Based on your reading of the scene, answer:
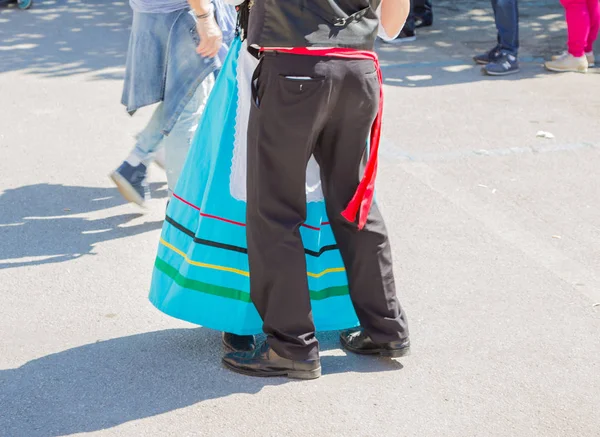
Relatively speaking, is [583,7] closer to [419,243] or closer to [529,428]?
[419,243]

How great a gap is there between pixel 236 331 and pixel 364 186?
2.41 feet

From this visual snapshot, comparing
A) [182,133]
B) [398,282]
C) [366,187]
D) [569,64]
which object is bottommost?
[569,64]

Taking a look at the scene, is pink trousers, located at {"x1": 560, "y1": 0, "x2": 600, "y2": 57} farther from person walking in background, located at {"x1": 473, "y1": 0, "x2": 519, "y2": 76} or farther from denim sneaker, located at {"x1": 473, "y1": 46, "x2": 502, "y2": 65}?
denim sneaker, located at {"x1": 473, "y1": 46, "x2": 502, "y2": 65}

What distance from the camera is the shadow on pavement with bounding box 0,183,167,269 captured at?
4777 mm

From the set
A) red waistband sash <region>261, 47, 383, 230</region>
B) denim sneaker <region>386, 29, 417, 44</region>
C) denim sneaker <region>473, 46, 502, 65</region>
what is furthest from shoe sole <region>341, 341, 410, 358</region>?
denim sneaker <region>386, 29, 417, 44</region>

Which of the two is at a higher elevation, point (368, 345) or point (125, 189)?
point (125, 189)

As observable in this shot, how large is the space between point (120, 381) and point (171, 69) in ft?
5.77

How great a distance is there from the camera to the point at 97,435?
3.24 meters

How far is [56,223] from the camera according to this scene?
514 centimetres

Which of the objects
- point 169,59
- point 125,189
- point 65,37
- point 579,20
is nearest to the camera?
point 169,59

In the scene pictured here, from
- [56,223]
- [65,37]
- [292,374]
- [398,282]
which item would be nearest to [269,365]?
[292,374]

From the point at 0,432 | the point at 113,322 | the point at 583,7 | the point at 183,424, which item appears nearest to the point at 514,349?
the point at 183,424

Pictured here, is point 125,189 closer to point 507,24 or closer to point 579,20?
point 507,24

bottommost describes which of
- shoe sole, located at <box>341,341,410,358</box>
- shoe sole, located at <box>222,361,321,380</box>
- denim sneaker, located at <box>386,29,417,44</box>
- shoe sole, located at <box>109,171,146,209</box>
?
denim sneaker, located at <box>386,29,417,44</box>
